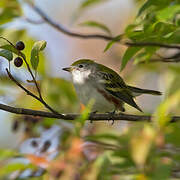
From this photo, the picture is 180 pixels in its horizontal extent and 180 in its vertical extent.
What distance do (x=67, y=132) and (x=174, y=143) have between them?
1601 mm

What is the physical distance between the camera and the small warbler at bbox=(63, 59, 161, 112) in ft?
15.7

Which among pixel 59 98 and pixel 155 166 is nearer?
pixel 155 166

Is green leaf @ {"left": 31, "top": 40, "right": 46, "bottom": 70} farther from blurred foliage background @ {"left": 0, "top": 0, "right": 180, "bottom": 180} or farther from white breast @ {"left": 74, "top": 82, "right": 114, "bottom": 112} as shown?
white breast @ {"left": 74, "top": 82, "right": 114, "bottom": 112}

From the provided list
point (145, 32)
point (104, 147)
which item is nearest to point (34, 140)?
point (104, 147)

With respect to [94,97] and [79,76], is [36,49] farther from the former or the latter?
[79,76]

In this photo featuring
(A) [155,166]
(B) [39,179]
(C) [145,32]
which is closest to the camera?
(A) [155,166]

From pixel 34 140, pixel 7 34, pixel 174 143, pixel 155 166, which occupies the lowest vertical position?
pixel 155 166

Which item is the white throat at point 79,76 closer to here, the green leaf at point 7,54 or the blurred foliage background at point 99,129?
the blurred foliage background at point 99,129

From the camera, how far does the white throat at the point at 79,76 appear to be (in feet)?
16.9

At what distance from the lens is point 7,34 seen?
4.80 metres

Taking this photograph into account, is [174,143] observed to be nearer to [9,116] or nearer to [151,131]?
[151,131]

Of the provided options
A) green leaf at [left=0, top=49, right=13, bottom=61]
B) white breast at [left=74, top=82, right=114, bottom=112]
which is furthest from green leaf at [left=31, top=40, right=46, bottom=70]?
white breast at [left=74, top=82, right=114, bottom=112]

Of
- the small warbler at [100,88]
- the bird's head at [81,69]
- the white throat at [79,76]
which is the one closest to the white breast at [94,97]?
the small warbler at [100,88]

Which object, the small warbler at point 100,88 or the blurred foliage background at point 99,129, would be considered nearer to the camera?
the blurred foliage background at point 99,129
